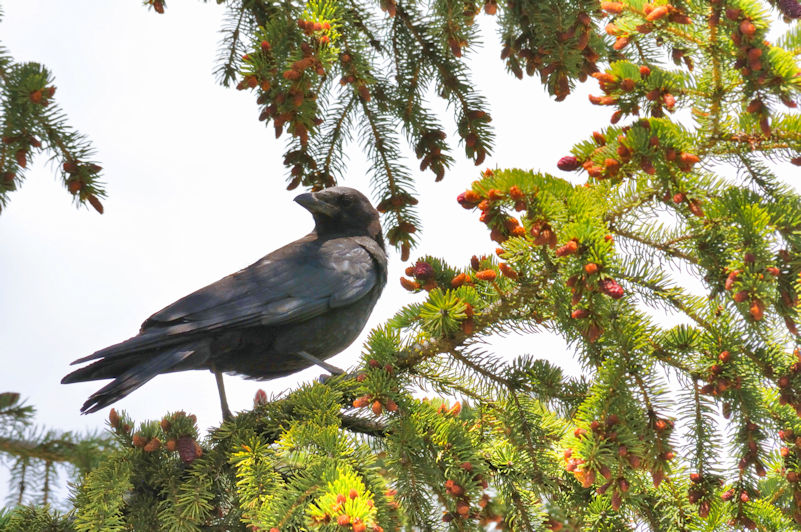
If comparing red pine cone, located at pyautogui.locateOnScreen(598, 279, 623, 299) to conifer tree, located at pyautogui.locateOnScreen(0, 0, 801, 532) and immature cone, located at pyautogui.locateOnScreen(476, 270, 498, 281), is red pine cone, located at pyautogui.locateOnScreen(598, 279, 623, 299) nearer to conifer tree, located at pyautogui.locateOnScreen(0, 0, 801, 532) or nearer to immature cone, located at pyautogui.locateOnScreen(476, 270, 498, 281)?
conifer tree, located at pyautogui.locateOnScreen(0, 0, 801, 532)

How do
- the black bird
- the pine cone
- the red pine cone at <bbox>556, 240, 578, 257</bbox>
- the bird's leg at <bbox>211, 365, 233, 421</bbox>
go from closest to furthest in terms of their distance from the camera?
1. the red pine cone at <bbox>556, 240, 578, 257</bbox>
2. the pine cone
3. the black bird
4. the bird's leg at <bbox>211, 365, 233, 421</bbox>

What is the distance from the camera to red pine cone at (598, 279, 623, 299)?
1.76 m

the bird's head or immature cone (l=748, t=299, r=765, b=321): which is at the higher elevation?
the bird's head

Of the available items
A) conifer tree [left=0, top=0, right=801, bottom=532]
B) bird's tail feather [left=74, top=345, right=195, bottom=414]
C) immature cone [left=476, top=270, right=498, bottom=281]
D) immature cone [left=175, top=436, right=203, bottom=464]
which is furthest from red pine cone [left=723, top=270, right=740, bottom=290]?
bird's tail feather [left=74, top=345, right=195, bottom=414]

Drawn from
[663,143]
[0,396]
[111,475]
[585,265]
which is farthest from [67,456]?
[663,143]

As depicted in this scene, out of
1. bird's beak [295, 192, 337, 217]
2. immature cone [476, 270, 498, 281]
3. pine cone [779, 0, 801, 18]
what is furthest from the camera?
bird's beak [295, 192, 337, 217]

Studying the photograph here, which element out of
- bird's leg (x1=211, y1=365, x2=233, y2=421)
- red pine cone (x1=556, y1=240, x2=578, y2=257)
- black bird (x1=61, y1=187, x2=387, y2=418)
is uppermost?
black bird (x1=61, y1=187, x2=387, y2=418)

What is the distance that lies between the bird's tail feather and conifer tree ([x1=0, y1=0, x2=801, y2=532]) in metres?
0.37

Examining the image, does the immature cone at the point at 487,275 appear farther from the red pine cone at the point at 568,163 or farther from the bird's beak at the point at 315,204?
the bird's beak at the point at 315,204

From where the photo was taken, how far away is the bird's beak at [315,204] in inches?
158

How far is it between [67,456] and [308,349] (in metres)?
1.12

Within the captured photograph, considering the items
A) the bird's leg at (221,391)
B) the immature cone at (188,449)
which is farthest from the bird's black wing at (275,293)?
the immature cone at (188,449)

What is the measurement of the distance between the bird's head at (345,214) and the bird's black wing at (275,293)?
233mm

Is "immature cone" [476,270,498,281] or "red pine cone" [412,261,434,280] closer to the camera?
"immature cone" [476,270,498,281]
